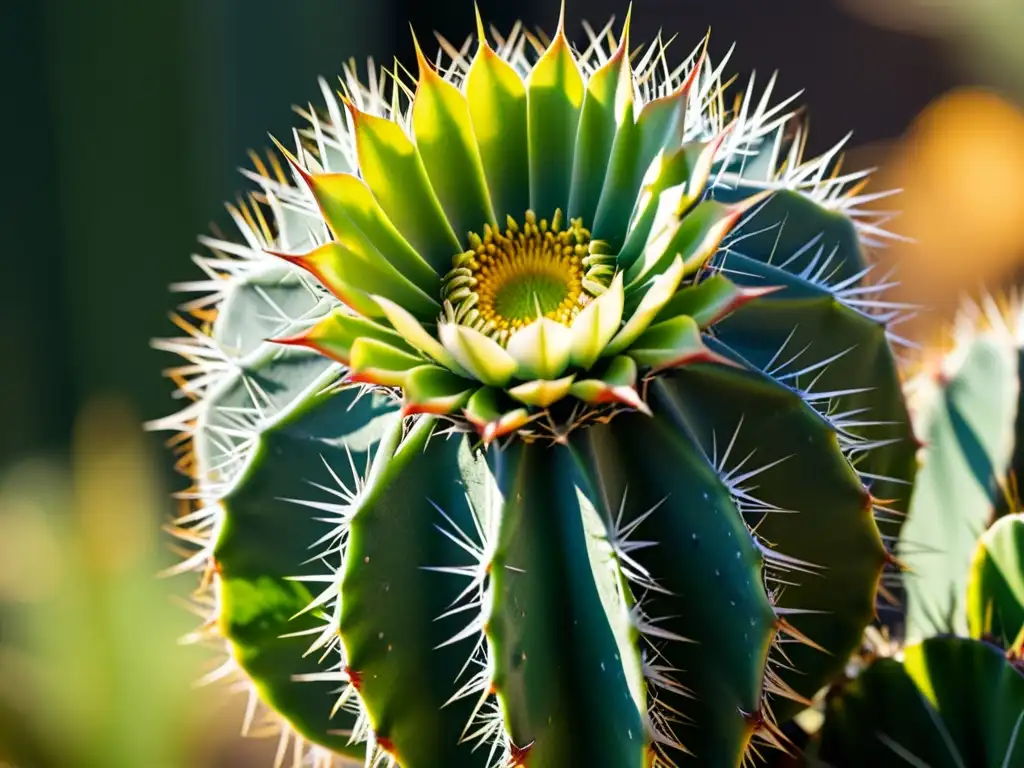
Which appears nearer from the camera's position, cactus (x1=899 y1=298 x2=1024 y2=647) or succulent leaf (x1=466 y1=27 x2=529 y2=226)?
succulent leaf (x1=466 y1=27 x2=529 y2=226)

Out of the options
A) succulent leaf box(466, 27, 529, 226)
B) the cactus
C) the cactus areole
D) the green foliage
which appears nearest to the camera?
the cactus areole

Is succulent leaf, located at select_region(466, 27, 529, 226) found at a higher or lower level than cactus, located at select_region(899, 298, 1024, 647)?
higher

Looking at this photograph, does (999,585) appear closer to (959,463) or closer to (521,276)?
(959,463)

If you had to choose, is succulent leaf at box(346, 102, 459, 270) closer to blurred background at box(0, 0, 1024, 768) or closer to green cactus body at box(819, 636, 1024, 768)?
green cactus body at box(819, 636, 1024, 768)

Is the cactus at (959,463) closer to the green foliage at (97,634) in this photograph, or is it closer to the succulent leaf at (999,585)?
the succulent leaf at (999,585)

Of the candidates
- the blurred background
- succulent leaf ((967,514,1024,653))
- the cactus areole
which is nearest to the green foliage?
the blurred background

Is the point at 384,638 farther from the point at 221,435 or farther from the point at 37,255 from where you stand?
the point at 37,255

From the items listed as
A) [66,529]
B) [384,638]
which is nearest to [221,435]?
[384,638]
